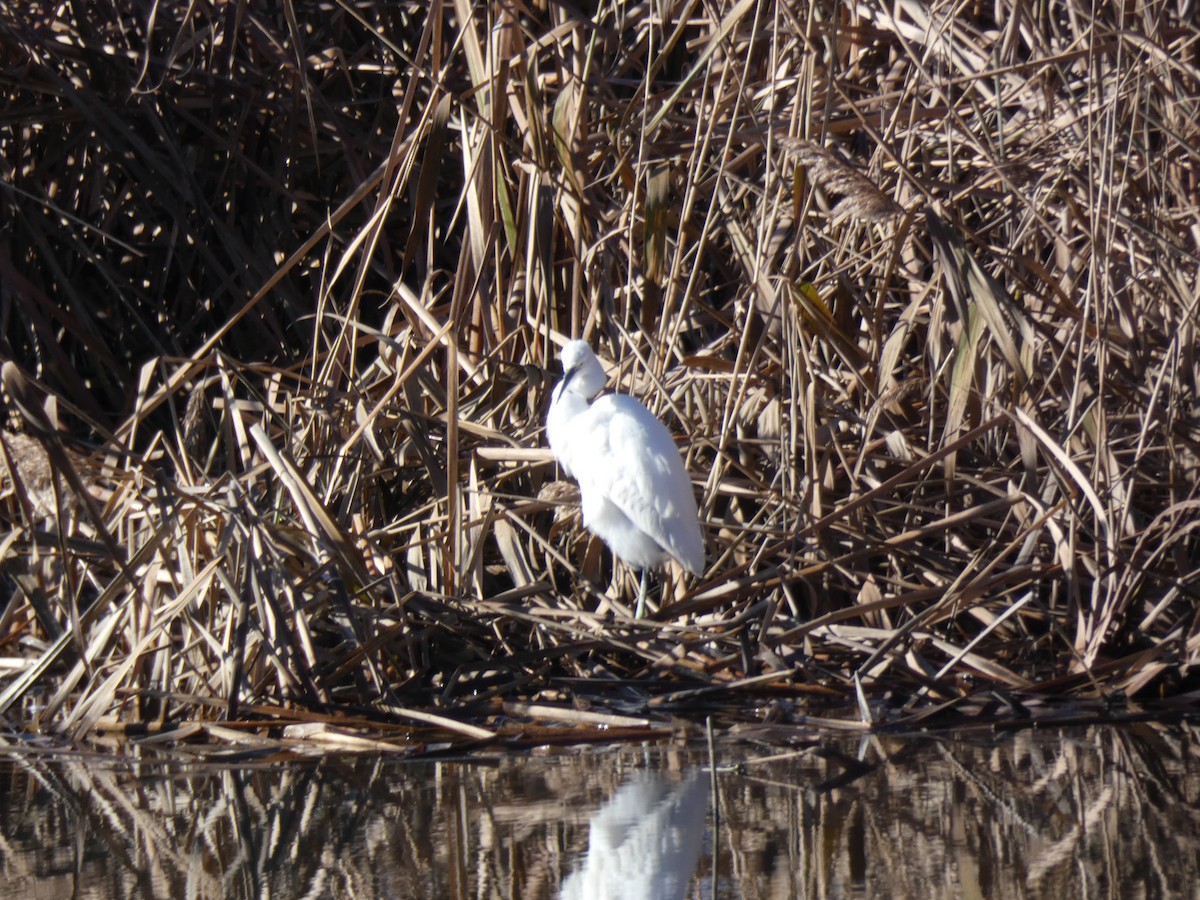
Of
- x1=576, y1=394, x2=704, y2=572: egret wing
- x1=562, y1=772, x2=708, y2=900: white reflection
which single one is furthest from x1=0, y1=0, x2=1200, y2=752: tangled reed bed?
x1=562, y1=772, x2=708, y2=900: white reflection

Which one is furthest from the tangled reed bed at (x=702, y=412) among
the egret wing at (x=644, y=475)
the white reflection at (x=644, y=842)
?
the white reflection at (x=644, y=842)

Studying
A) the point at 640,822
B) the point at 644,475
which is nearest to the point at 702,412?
the point at 644,475

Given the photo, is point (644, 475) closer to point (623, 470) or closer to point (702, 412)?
point (623, 470)

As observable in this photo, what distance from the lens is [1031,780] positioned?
7.97 feet

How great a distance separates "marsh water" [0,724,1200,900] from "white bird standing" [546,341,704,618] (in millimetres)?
789

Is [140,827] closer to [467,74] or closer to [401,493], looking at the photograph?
[401,493]

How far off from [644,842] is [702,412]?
1866 millimetres

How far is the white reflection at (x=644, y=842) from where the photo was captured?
193cm

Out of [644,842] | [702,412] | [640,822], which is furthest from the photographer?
[702,412]

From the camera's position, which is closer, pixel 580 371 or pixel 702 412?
pixel 580 371

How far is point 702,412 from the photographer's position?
384 cm

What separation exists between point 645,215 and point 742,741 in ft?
4.82

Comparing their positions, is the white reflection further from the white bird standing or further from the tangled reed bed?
the white bird standing

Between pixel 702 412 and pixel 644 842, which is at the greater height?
pixel 702 412
